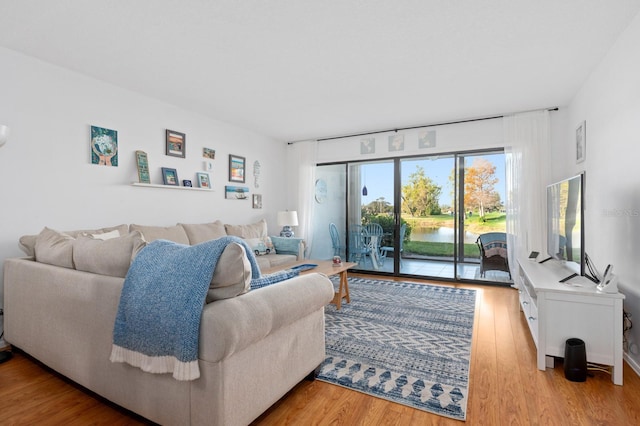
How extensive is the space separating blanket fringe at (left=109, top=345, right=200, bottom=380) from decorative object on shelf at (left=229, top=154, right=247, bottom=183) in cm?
365

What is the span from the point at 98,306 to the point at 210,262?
822mm

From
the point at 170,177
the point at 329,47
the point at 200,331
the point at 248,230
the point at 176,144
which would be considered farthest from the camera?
the point at 248,230

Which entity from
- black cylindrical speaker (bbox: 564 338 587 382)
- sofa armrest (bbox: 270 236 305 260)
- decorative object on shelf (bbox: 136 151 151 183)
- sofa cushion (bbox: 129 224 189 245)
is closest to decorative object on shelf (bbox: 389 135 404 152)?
sofa armrest (bbox: 270 236 305 260)

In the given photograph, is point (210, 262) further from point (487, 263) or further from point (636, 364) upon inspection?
point (487, 263)

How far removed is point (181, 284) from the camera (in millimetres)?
1368

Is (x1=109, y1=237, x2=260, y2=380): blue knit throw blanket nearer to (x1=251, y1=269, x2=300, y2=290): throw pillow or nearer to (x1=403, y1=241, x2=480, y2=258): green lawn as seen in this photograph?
(x1=251, y1=269, x2=300, y2=290): throw pillow

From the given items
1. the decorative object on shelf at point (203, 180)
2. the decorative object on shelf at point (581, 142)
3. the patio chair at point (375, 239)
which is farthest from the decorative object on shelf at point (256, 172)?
the decorative object on shelf at point (581, 142)

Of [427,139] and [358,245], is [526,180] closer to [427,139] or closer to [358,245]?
[427,139]

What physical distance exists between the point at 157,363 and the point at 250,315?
465 millimetres

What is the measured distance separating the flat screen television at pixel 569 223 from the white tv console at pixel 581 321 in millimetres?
256

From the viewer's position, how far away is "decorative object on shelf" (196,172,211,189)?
4.44 m

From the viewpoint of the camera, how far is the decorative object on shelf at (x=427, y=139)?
16.3 ft

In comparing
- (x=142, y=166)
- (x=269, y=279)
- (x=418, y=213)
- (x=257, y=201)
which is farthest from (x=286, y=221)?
(x=269, y=279)

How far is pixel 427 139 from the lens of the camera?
16.5ft
